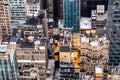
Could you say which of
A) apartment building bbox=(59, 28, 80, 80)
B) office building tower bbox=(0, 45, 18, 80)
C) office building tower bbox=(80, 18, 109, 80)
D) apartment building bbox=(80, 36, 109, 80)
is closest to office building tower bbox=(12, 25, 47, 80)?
apartment building bbox=(59, 28, 80, 80)

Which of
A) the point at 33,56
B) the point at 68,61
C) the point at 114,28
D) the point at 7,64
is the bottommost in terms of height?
the point at 68,61

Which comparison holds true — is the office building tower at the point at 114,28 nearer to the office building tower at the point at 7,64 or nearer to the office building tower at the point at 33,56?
the office building tower at the point at 33,56

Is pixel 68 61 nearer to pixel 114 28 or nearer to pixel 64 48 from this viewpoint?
pixel 64 48

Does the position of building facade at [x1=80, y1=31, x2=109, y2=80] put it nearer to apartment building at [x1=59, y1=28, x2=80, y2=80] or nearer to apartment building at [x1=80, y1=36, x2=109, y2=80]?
apartment building at [x1=80, y1=36, x2=109, y2=80]

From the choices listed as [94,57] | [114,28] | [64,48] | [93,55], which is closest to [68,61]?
[64,48]

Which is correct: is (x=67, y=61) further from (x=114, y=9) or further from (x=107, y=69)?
(x=114, y=9)

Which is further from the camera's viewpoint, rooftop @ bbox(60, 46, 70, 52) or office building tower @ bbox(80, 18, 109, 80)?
rooftop @ bbox(60, 46, 70, 52)

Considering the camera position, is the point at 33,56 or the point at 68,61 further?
the point at 68,61
